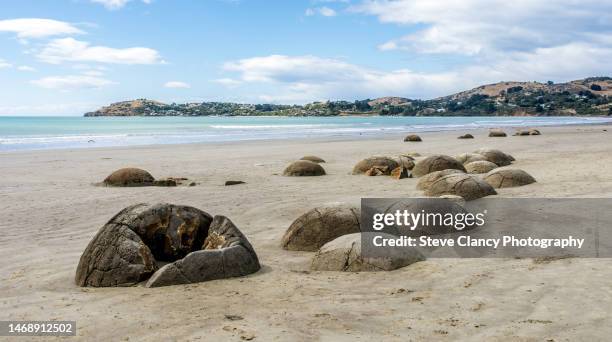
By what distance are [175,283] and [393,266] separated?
240cm

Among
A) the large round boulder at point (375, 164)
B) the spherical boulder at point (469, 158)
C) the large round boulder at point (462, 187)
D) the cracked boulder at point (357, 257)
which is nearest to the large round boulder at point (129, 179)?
the large round boulder at point (375, 164)

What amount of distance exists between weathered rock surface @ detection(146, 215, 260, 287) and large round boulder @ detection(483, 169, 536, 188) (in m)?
6.93

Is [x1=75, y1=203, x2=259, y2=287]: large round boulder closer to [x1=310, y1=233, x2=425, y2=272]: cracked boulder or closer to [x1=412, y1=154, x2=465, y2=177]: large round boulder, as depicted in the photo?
[x1=310, y1=233, x2=425, y2=272]: cracked boulder

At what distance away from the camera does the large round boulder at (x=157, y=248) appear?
6281mm

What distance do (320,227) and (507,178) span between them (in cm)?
585

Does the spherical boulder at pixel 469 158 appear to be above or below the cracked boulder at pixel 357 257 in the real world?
above

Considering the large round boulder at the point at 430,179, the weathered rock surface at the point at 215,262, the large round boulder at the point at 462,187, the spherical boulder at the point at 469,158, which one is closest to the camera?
the weathered rock surface at the point at 215,262

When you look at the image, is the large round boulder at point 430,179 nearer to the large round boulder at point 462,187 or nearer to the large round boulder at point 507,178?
the large round boulder at point 462,187

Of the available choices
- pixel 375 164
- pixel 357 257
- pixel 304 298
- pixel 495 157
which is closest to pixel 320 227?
pixel 357 257

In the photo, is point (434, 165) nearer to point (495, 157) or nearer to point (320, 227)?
point (495, 157)

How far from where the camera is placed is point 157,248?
6895 mm

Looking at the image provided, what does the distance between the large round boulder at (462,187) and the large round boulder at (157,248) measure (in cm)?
470

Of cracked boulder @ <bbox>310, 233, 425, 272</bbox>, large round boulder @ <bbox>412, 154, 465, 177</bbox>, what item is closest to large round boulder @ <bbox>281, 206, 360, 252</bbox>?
cracked boulder @ <bbox>310, 233, 425, 272</bbox>

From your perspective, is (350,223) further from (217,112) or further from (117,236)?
(217,112)
